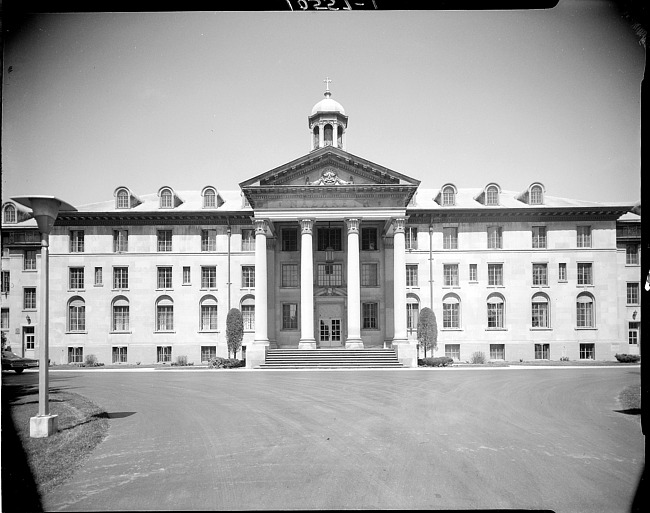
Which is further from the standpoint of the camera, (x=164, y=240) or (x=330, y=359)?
(x=164, y=240)

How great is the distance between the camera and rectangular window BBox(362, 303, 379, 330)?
35.9 metres

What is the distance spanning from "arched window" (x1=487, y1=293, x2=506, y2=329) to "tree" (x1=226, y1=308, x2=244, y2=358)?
17.9 meters

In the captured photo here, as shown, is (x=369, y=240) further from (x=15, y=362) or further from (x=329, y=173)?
(x=15, y=362)

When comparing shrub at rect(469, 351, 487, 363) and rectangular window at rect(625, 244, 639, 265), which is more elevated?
rectangular window at rect(625, 244, 639, 265)

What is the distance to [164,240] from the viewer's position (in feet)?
122

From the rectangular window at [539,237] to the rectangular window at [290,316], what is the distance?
58.0ft

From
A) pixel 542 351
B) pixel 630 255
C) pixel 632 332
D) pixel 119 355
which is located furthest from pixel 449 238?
pixel 119 355

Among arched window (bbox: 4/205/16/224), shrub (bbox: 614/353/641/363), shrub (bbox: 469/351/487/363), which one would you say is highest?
arched window (bbox: 4/205/16/224)

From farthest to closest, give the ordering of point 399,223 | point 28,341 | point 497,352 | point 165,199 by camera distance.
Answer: point 165,199, point 497,352, point 399,223, point 28,341

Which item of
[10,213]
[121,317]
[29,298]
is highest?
[10,213]

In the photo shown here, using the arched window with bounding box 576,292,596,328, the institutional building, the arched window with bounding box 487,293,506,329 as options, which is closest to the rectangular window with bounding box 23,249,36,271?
the institutional building

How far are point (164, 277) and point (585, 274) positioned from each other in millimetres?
29774

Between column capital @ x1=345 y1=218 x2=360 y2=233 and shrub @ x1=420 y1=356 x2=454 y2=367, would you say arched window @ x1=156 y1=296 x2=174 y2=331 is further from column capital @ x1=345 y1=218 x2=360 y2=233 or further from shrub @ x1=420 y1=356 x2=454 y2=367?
shrub @ x1=420 y1=356 x2=454 y2=367

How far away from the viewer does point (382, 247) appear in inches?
1416
